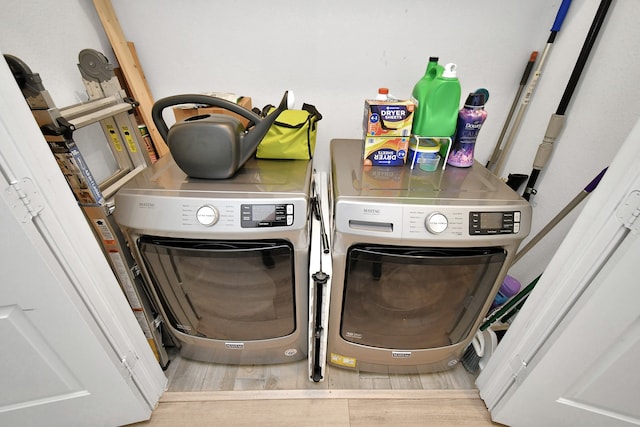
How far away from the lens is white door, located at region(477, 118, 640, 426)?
0.61 metres

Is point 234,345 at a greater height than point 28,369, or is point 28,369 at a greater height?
point 28,369

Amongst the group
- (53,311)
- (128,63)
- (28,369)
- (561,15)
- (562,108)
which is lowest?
(28,369)

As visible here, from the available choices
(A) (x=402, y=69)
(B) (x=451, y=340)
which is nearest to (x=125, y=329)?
(B) (x=451, y=340)

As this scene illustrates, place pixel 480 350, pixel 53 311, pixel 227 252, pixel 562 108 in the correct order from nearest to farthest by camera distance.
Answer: pixel 53 311, pixel 227 252, pixel 562 108, pixel 480 350

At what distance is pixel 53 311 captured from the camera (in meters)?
0.69

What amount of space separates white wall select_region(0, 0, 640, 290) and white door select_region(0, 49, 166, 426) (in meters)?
0.63

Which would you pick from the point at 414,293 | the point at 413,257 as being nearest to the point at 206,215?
the point at 413,257

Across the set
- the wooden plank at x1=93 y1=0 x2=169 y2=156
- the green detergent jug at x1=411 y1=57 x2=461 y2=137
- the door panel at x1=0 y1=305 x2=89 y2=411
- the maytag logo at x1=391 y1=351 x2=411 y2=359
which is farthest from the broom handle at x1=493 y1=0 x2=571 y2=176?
the door panel at x1=0 y1=305 x2=89 y2=411

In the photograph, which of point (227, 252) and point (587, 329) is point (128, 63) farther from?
point (587, 329)

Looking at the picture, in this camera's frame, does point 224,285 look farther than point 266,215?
Yes

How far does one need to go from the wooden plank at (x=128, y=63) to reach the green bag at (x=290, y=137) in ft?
1.62

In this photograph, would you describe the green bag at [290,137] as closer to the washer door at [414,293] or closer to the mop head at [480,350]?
the washer door at [414,293]

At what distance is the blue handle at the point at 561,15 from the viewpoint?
3.39 ft

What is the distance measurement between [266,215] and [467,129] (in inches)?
31.4
